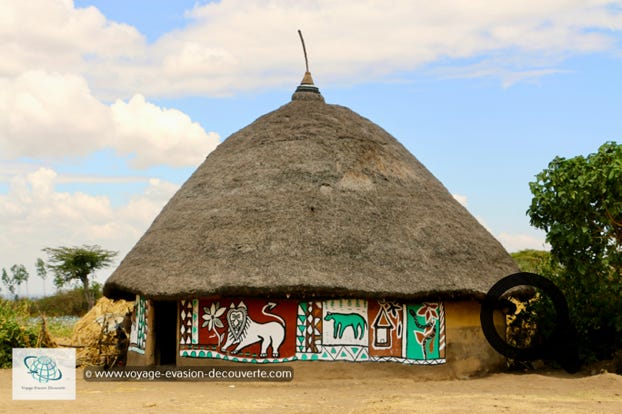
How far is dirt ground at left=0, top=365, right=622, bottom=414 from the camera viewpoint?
9.41m

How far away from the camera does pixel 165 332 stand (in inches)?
583

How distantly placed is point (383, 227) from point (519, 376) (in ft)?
11.0

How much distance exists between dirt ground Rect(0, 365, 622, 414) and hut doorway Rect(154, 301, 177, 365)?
1.35 metres

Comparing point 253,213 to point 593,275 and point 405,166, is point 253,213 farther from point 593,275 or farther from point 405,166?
point 593,275

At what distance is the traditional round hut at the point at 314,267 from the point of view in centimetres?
1214

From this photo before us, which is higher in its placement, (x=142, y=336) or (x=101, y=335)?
(x=142, y=336)

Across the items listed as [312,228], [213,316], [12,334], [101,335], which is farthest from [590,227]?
[12,334]

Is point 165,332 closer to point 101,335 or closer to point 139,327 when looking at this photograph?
point 139,327

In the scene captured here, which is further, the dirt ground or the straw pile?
the straw pile

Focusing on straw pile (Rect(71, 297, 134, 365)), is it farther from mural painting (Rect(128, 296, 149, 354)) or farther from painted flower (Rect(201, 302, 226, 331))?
painted flower (Rect(201, 302, 226, 331))

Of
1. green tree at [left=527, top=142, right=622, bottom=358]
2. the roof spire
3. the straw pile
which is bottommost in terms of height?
the straw pile

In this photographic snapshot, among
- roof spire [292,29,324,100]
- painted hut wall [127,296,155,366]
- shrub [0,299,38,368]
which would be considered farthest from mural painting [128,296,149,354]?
roof spire [292,29,324,100]

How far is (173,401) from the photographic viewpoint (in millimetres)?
9992

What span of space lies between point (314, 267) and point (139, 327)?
360 centimetres
